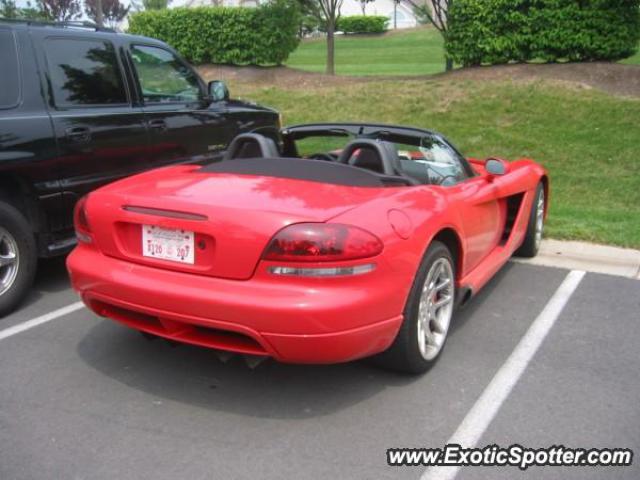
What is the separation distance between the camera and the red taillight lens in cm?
284

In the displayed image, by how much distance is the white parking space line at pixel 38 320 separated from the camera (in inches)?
161

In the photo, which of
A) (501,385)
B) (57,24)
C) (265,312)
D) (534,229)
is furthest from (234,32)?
(265,312)

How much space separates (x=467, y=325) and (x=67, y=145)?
3.05 metres

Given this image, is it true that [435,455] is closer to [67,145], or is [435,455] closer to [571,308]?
[571,308]

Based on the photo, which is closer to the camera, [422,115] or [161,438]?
[161,438]

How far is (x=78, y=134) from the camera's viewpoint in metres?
4.79

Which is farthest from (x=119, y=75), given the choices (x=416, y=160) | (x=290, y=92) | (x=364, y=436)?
(x=290, y=92)

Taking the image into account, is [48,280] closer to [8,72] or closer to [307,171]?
[8,72]

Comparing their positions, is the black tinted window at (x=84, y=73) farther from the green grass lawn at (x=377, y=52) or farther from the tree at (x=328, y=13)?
the green grass lawn at (x=377, y=52)

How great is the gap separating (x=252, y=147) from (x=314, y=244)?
4.42 feet

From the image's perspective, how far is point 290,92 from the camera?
13.6m

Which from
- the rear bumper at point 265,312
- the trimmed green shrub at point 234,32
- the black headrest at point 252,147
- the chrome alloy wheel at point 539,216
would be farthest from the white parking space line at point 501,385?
the trimmed green shrub at point 234,32

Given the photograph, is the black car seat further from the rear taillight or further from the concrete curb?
the concrete curb

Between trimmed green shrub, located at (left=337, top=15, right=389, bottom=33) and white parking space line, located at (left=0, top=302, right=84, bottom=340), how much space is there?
49316mm
